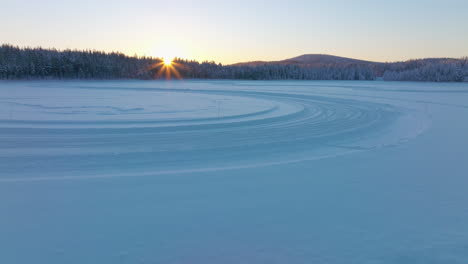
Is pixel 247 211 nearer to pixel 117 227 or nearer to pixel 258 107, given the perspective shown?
pixel 117 227

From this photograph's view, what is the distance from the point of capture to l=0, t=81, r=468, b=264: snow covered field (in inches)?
85.4

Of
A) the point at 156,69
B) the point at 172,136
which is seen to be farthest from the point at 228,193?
the point at 156,69

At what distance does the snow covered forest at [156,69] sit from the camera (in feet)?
67.2

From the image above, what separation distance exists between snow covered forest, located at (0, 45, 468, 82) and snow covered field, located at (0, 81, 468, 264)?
1661 cm

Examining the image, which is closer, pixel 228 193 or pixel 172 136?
pixel 228 193

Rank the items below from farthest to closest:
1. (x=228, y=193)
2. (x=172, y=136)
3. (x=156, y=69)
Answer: (x=156, y=69)
(x=172, y=136)
(x=228, y=193)

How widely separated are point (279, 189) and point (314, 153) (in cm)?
149

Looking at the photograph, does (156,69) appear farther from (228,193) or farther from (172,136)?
(228,193)

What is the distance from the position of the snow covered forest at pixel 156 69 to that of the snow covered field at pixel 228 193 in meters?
16.6

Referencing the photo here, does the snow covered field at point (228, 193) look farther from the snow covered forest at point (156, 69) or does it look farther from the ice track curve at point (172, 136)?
the snow covered forest at point (156, 69)

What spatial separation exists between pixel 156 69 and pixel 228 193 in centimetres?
2406

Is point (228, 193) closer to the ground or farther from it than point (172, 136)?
closer to the ground

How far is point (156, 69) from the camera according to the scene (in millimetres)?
25938

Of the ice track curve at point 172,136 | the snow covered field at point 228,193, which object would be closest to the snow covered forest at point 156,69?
the ice track curve at point 172,136
